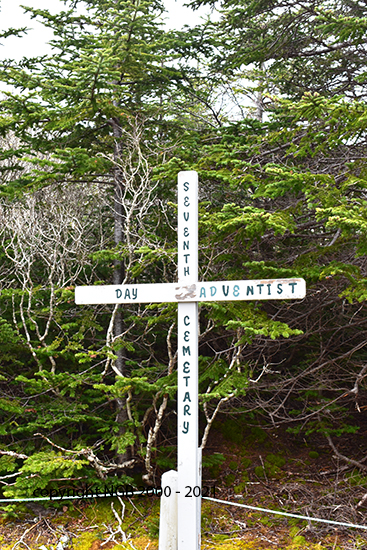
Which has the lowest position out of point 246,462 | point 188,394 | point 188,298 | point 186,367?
point 246,462

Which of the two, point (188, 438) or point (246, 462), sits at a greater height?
point (188, 438)

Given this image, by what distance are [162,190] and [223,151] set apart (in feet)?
5.75

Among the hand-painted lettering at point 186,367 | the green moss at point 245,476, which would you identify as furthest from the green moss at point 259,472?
the hand-painted lettering at point 186,367

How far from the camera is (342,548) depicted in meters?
6.14

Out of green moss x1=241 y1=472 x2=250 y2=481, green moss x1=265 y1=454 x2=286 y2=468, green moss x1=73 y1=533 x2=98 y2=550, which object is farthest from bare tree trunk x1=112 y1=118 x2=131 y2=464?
green moss x1=265 y1=454 x2=286 y2=468

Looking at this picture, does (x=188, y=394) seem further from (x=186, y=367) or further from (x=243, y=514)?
(x=243, y=514)

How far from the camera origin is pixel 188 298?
3820 millimetres

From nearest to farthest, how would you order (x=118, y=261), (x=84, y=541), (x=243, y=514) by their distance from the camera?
(x=84, y=541) < (x=243, y=514) < (x=118, y=261)

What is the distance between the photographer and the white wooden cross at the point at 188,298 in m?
3.66

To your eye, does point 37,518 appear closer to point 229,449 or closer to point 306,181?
point 229,449

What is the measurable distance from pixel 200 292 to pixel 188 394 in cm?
74

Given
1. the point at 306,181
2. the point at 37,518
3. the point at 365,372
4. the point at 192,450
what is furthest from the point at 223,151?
the point at 37,518

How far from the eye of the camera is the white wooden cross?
144 inches

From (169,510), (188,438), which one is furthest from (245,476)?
(188,438)
